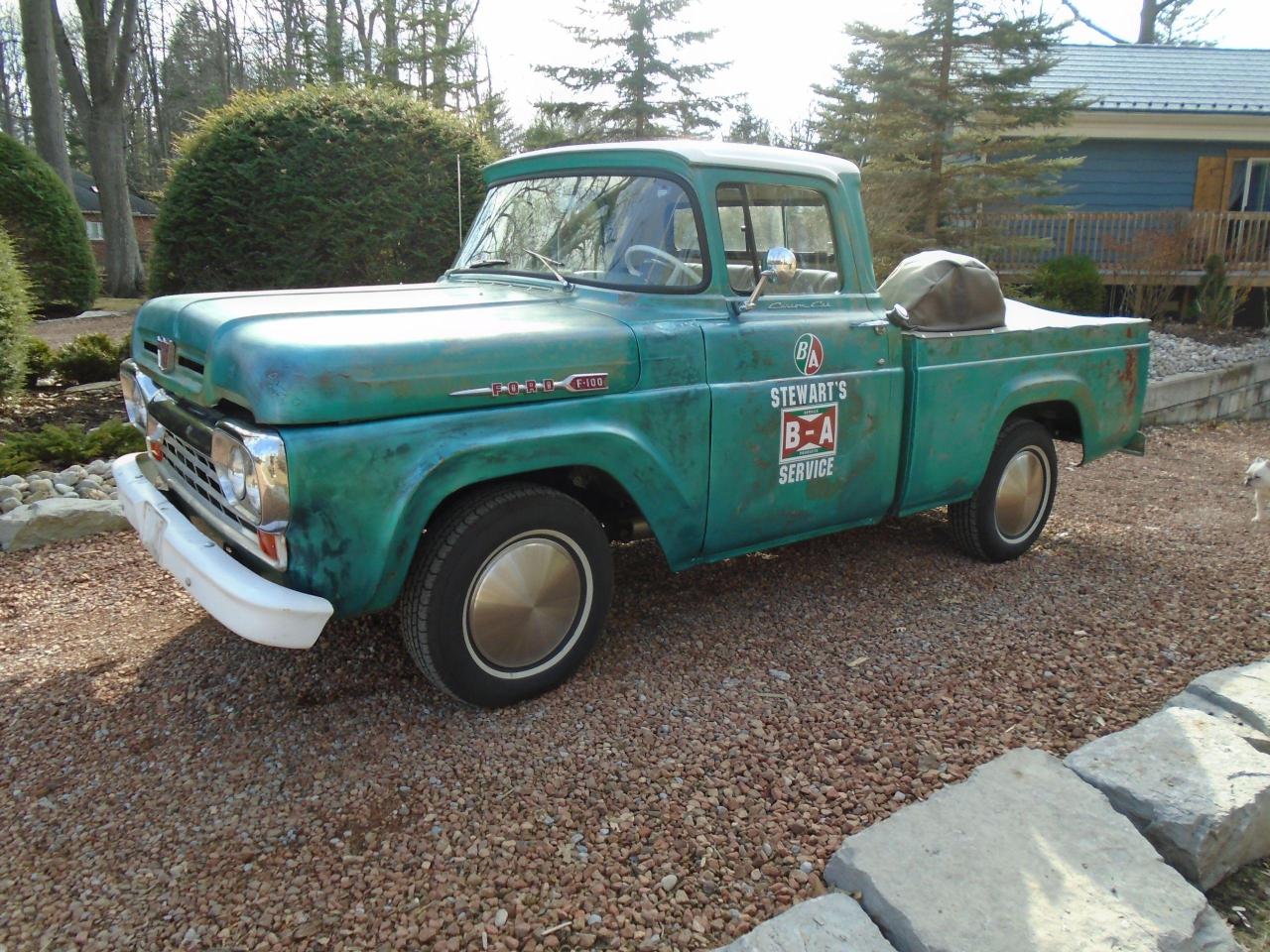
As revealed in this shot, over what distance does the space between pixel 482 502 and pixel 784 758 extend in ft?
4.08

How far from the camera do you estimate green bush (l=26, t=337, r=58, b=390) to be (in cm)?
753

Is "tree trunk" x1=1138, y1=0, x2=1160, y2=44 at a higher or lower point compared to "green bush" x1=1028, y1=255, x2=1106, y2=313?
higher

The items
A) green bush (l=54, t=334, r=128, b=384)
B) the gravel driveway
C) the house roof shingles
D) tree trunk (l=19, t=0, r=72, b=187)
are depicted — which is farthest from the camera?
the house roof shingles

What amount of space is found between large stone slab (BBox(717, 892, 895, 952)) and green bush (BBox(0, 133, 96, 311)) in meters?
14.4

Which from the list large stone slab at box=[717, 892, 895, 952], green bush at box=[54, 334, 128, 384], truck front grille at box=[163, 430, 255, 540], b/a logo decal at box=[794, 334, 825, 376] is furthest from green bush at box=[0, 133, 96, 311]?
large stone slab at box=[717, 892, 895, 952]

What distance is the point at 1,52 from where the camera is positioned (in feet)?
114

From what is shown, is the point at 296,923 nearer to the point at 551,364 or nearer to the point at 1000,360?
the point at 551,364

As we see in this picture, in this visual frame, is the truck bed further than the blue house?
No

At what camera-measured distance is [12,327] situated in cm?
671

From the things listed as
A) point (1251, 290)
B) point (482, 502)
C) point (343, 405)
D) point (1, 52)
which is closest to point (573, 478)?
point (482, 502)

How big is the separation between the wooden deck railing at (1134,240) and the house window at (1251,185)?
2136mm

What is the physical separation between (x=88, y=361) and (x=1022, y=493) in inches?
292

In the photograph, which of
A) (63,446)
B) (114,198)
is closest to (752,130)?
(114,198)

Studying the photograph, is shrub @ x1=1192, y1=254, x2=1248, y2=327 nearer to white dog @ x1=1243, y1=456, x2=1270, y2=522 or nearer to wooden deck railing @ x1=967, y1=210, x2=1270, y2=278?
wooden deck railing @ x1=967, y1=210, x2=1270, y2=278
